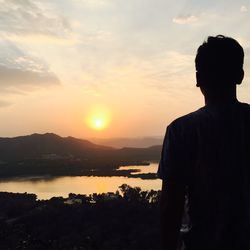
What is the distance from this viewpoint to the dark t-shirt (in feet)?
A: 7.81

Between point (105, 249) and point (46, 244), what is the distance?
623 centimetres

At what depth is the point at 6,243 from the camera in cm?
4075

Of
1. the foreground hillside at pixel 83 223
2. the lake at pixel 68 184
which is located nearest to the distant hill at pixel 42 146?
the lake at pixel 68 184

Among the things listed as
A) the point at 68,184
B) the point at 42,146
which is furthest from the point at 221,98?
the point at 42,146

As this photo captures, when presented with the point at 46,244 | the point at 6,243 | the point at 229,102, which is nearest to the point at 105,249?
the point at 46,244

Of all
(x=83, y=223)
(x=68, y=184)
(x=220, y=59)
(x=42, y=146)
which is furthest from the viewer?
(x=42, y=146)

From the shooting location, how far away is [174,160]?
2.41 meters

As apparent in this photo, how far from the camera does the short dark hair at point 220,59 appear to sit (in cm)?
255

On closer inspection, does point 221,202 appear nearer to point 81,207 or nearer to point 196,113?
point 196,113

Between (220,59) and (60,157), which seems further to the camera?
(60,157)

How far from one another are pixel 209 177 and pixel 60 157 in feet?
526

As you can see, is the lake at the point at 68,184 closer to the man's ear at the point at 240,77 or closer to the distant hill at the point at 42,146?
the distant hill at the point at 42,146

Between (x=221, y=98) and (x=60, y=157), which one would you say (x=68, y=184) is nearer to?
(x=60, y=157)

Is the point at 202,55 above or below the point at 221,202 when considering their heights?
above
